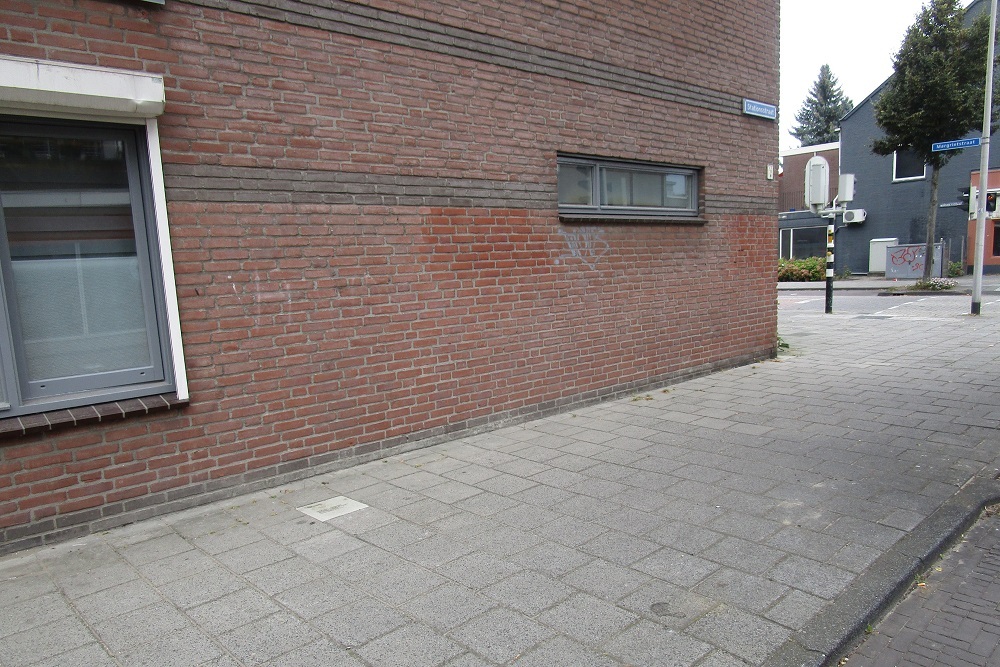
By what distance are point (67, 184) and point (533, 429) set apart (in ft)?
13.9

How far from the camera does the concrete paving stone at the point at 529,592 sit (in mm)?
3137

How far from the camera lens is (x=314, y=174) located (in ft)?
16.1

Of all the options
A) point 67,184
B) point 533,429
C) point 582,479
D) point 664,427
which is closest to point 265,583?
point 582,479

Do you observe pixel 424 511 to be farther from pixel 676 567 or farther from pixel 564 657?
pixel 564 657

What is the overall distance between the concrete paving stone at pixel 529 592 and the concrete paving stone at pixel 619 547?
16.0 inches

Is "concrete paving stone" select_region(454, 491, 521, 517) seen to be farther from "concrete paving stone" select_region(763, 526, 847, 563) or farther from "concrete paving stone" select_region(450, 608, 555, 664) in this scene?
"concrete paving stone" select_region(763, 526, 847, 563)

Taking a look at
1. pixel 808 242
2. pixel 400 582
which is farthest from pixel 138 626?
pixel 808 242

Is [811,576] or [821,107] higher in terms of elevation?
[821,107]

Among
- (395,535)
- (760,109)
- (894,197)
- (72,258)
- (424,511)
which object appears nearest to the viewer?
(395,535)

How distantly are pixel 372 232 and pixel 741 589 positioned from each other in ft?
12.1

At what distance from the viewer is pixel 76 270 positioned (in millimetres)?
4164

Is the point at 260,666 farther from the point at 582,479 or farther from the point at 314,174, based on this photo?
the point at 314,174

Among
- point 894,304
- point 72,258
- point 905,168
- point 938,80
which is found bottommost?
point 894,304

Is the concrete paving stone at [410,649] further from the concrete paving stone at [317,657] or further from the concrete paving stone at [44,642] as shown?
the concrete paving stone at [44,642]
